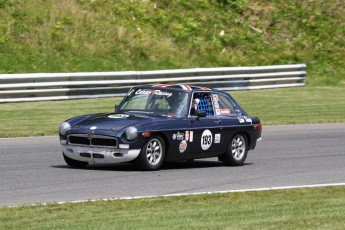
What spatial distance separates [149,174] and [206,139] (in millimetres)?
1635

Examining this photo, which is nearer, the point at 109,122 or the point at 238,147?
the point at 109,122

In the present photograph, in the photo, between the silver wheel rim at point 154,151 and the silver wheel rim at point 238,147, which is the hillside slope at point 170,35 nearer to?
the silver wheel rim at point 238,147

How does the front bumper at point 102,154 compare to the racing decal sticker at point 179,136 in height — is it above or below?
below

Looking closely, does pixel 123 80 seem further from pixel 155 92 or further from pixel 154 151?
pixel 154 151

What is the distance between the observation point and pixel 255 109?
25.8m

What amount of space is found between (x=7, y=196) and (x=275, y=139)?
969cm

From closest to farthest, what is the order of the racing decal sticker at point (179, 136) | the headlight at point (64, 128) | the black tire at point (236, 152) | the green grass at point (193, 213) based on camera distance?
1. the green grass at point (193, 213)
2. the headlight at point (64, 128)
3. the racing decal sticker at point (179, 136)
4. the black tire at point (236, 152)

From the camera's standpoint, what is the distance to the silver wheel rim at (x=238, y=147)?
15.3 metres

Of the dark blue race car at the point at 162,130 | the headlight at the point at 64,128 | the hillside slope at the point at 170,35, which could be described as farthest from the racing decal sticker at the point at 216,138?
the hillside slope at the point at 170,35

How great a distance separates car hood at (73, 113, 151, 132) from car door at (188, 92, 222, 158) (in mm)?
833

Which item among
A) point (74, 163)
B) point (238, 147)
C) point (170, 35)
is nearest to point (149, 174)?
point (74, 163)

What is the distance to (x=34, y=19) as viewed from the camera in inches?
1132

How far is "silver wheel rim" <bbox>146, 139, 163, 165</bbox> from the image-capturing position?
536 inches

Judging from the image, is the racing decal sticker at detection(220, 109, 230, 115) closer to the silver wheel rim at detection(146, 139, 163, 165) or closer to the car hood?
the car hood
